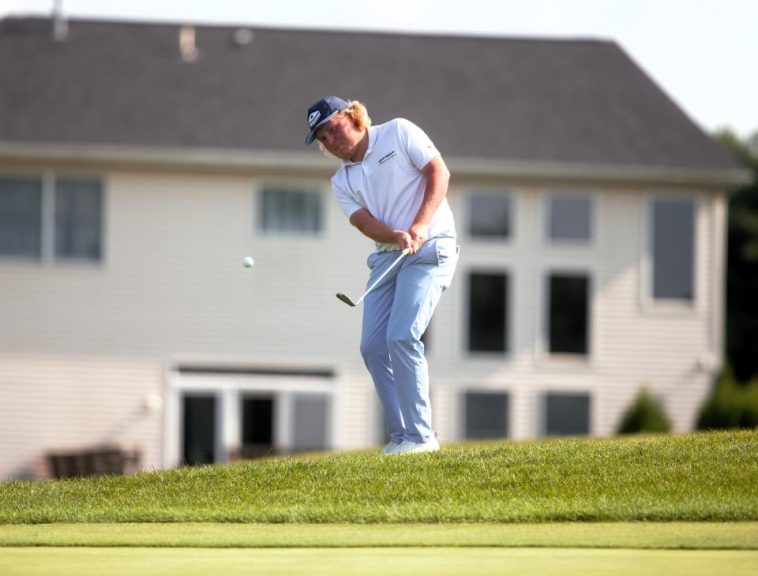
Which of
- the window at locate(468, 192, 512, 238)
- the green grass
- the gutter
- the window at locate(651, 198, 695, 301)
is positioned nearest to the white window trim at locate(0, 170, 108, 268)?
the gutter

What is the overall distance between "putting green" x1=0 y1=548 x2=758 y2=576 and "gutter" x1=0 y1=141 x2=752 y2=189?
71.3 ft

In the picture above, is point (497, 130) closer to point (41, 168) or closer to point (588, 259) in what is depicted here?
point (588, 259)

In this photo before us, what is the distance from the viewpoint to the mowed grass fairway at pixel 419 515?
659 centimetres

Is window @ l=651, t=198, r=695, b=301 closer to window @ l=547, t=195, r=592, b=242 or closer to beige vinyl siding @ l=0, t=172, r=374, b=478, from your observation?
window @ l=547, t=195, r=592, b=242

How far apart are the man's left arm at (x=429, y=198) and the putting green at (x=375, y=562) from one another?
8.54 feet

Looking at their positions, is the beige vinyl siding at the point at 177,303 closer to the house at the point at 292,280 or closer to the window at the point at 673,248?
the house at the point at 292,280

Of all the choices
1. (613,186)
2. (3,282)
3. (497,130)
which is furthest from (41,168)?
(613,186)

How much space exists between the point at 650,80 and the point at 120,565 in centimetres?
2627

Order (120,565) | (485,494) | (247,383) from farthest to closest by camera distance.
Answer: (247,383), (485,494), (120,565)

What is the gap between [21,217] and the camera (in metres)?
29.1

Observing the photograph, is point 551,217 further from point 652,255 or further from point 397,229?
point 397,229

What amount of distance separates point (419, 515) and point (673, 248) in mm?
22599

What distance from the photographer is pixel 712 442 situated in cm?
988

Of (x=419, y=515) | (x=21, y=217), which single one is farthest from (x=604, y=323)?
(x=419, y=515)
